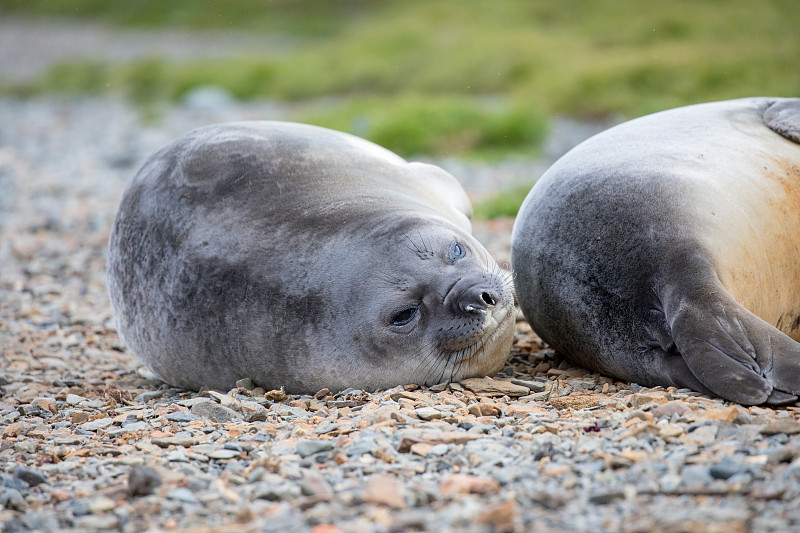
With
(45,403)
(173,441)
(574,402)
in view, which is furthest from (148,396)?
(574,402)

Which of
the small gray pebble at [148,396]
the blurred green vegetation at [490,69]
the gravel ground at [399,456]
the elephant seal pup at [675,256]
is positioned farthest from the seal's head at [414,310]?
the blurred green vegetation at [490,69]

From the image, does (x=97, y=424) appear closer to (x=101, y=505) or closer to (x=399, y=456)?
(x=101, y=505)

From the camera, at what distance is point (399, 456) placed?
111 inches

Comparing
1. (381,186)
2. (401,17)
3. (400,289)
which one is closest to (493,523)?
(400,289)

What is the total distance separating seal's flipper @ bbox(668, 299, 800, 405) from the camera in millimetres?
3090

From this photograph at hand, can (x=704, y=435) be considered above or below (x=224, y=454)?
above

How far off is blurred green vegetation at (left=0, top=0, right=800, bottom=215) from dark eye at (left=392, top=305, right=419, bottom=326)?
7468 mm

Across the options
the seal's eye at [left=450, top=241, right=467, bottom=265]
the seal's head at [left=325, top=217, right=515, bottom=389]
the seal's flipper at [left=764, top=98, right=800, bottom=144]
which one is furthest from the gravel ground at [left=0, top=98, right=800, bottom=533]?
the seal's flipper at [left=764, top=98, right=800, bottom=144]

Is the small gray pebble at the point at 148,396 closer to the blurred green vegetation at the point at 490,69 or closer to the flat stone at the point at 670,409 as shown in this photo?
the flat stone at the point at 670,409

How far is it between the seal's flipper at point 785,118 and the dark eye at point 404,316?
1972mm

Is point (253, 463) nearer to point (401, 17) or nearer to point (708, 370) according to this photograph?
point (708, 370)

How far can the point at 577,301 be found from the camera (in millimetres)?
3785

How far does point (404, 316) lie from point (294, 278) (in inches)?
19.1

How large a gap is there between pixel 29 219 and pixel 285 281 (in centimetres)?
585
